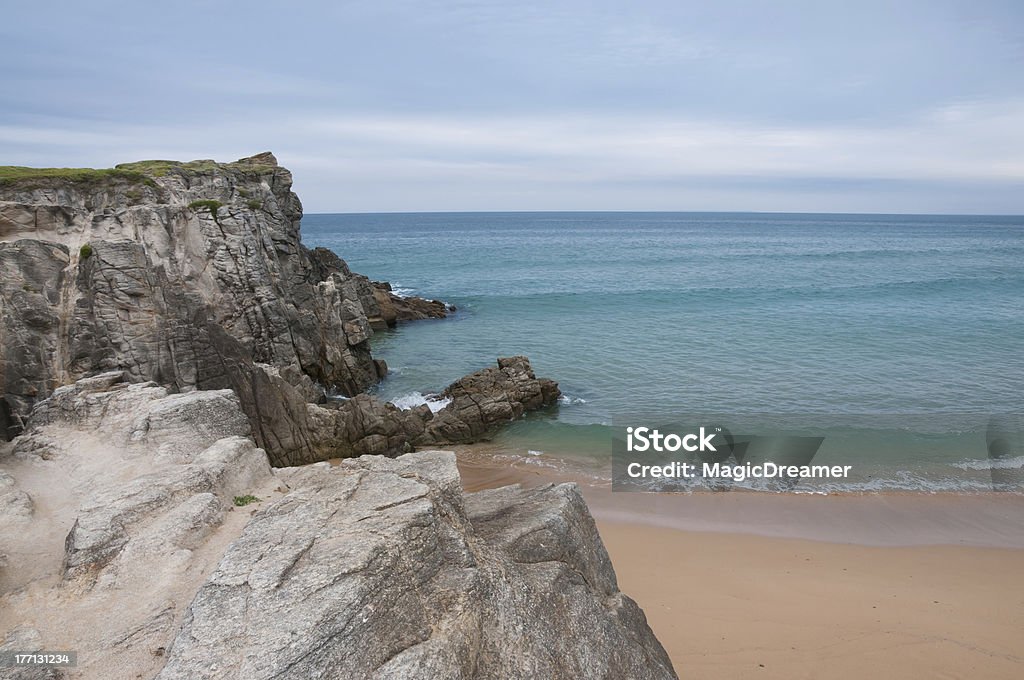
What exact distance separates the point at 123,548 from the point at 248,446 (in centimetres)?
319

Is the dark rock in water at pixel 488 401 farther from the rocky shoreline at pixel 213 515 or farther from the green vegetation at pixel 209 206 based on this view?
the green vegetation at pixel 209 206

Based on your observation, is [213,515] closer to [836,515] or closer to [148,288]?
[148,288]

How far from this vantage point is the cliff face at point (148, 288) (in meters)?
18.9

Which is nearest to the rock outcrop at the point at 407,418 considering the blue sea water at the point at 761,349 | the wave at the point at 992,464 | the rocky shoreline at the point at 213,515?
the rocky shoreline at the point at 213,515

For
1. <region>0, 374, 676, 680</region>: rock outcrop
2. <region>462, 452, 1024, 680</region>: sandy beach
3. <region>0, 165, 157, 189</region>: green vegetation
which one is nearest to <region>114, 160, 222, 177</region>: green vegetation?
<region>0, 165, 157, 189</region>: green vegetation

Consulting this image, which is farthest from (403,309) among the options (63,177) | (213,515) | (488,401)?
(213,515)

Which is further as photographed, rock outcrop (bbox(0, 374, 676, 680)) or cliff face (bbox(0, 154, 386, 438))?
cliff face (bbox(0, 154, 386, 438))

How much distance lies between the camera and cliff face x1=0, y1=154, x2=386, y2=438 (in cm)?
1886

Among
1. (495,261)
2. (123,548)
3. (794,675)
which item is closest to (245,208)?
(123,548)

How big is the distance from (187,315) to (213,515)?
1278cm

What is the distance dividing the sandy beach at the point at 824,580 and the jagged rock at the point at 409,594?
4412 mm

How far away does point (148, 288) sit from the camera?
20.4 m

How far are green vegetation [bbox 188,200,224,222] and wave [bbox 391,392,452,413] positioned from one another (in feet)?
35.0

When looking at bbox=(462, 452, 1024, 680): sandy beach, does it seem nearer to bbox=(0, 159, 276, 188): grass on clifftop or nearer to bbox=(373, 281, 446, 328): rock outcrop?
bbox=(0, 159, 276, 188): grass on clifftop
